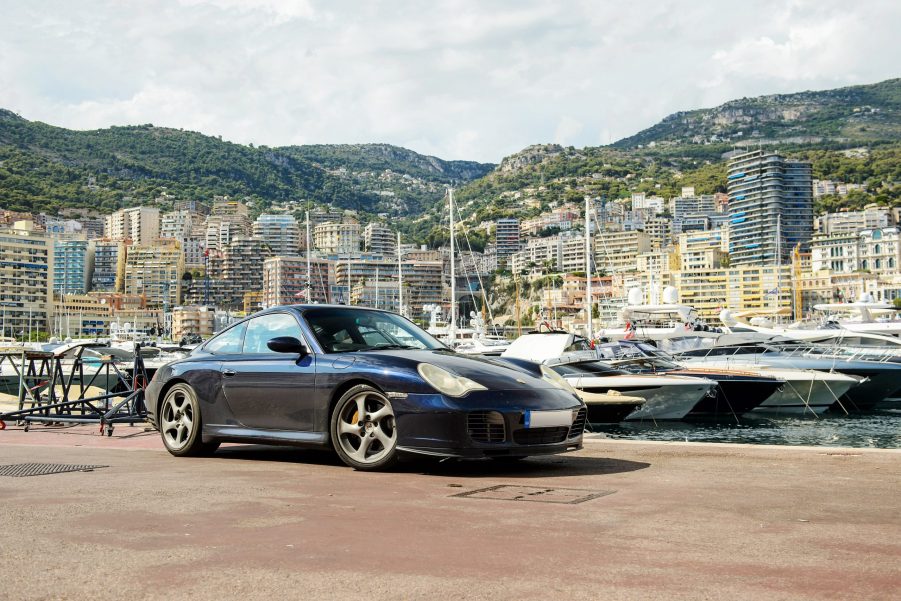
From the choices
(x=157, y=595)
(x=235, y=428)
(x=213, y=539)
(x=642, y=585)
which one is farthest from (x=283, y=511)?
(x=235, y=428)

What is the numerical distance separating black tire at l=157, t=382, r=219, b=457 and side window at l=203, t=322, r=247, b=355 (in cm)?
40

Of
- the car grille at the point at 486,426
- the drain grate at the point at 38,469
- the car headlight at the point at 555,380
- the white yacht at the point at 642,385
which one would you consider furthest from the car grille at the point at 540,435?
the white yacht at the point at 642,385

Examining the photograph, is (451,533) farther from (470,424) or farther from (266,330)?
(266,330)

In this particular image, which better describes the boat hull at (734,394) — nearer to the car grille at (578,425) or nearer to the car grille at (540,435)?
the car grille at (578,425)

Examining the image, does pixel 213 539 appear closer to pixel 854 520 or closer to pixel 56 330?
pixel 854 520

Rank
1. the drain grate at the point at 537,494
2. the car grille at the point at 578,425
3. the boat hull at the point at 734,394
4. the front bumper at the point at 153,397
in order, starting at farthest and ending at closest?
the boat hull at the point at 734,394
the front bumper at the point at 153,397
the car grille at the point at 578,425
the drain grate at the point at 537,494

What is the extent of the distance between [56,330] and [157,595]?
191979 mm

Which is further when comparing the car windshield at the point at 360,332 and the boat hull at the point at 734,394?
the boat hull at the point at 734,394

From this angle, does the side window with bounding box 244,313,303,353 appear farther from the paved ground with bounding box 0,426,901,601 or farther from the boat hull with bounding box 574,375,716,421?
the boat hull with bounding box 574,375,716,421

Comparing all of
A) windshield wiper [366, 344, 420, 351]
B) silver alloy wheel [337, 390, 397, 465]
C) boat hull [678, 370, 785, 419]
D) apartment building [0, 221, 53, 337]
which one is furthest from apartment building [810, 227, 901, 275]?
silver alloy wheel [337, 390, 397, 465]

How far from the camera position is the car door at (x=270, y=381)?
7270 mm

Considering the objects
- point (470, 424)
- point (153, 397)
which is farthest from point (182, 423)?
point (470, 424)

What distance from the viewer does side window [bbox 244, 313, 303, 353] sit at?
25.4 feet

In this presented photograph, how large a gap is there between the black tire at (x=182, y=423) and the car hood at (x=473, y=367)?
6.18 ft
